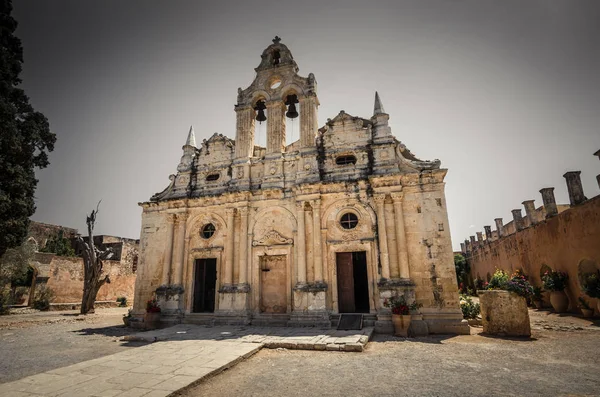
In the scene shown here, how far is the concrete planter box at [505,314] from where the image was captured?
10063 millimetres

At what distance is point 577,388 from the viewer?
529cm

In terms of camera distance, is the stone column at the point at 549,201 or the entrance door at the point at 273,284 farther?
the stone column at the point at 549,201

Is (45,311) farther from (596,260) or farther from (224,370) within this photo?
(596,260)

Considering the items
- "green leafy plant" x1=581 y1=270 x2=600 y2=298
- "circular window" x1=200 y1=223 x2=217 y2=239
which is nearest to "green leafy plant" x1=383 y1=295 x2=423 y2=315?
"green leafy plant" x1=581 y1=270 x2=600 y2=298

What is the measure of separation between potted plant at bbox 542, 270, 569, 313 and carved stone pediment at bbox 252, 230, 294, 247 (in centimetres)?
1278

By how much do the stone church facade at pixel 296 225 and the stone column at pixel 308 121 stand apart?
0.05 meters

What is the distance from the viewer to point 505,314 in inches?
407

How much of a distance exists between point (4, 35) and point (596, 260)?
2914cm

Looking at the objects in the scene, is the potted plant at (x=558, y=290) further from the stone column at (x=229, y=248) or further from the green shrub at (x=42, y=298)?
the green shrub at (x=42, y=298)

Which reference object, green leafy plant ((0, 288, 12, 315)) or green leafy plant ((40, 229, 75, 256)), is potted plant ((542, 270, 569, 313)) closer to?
green leafy plant ((0, 288, 12, 315))

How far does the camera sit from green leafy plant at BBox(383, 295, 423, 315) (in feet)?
35.4

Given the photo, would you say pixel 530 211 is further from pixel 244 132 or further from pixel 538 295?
pixel 244 132

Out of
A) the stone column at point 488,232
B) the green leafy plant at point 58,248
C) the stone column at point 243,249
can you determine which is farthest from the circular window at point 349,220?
the green leafy plant at point 58,248

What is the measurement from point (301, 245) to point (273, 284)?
235 cm
